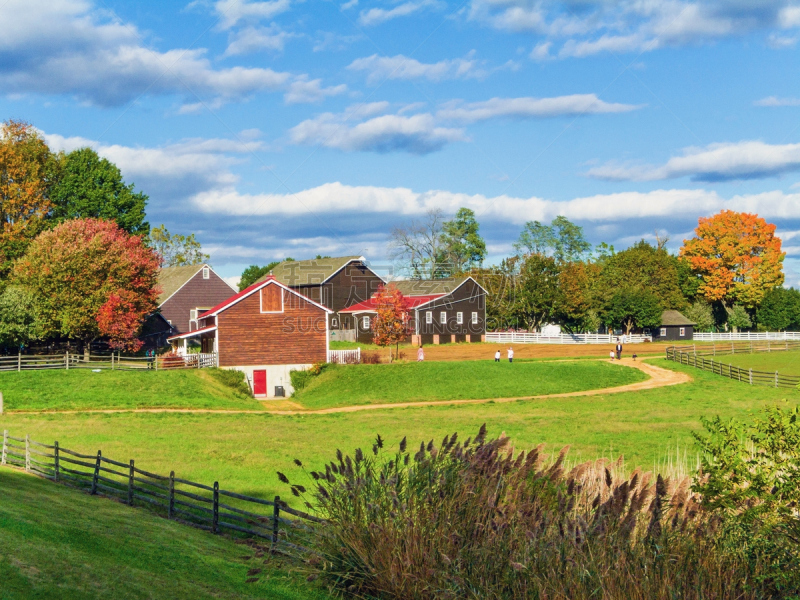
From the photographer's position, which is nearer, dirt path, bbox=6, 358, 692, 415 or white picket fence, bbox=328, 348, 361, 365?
dirt path, bbox=6, 358, 692, 415

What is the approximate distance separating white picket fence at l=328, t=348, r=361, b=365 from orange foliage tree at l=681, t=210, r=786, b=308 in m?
61.1

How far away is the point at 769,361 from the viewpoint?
→ 62.5m

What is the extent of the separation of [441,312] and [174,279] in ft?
94.1

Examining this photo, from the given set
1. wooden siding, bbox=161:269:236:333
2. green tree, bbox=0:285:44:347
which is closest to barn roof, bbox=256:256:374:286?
wooden siding, bbox=161:269:236:333

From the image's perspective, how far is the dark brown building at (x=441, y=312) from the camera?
259 ft

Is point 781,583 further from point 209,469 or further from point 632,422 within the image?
point 632,422

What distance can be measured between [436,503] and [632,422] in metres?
25.9

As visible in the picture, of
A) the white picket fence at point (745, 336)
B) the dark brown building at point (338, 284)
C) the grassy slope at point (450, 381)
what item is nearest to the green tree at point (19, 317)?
the grassy slope at point (450, 381)

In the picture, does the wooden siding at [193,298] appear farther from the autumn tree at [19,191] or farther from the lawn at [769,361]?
the lawn at [769,361]

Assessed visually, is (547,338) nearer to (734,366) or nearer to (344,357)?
(734,366)

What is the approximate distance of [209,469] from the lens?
2414cm

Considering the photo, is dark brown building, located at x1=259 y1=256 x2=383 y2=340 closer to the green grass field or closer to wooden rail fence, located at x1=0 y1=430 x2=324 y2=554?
the green grass field

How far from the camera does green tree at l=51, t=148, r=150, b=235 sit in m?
68.4

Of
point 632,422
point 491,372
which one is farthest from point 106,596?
point 491,372
